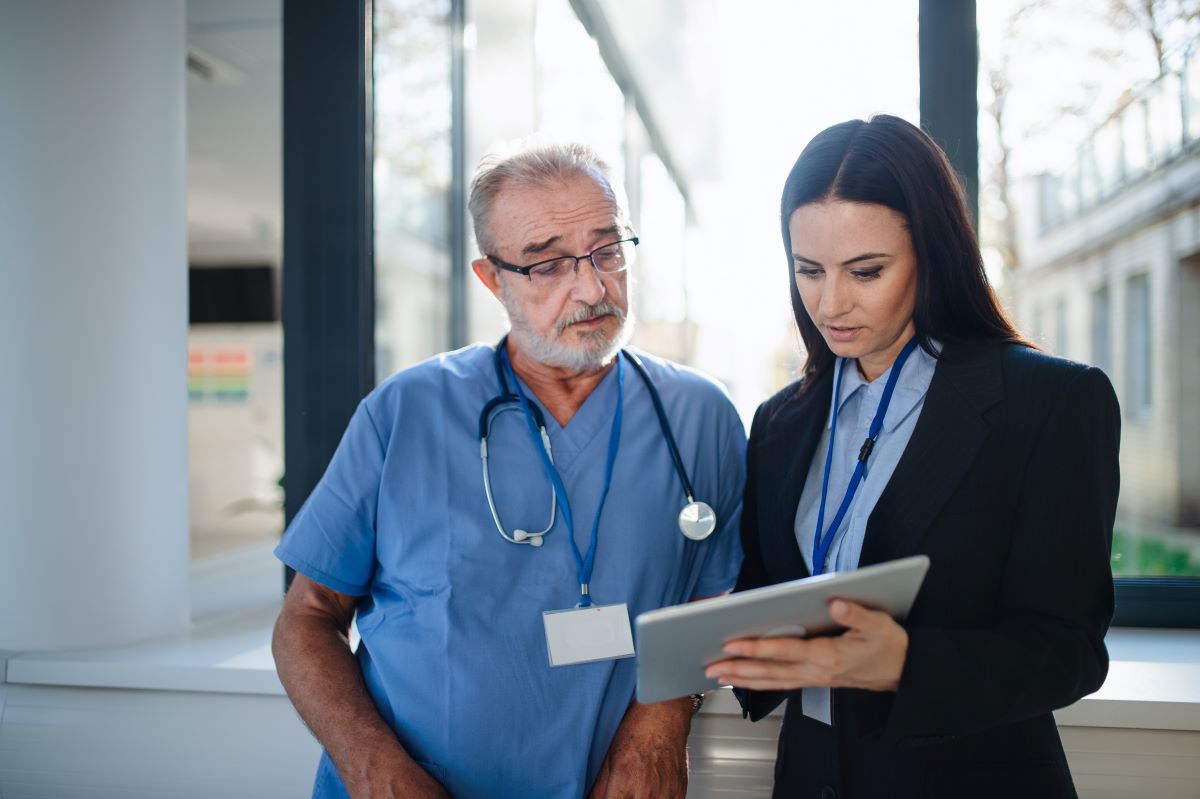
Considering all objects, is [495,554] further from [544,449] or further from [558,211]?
[558,211]

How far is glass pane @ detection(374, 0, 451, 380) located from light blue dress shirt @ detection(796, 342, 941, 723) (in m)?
1.91

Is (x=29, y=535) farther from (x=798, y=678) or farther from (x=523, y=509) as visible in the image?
(x=798, y=678)

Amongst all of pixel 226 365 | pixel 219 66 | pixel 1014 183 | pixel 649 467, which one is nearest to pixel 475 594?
pixel 649 467

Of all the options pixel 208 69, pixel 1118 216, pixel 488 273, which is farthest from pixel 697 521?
pixel 208 69

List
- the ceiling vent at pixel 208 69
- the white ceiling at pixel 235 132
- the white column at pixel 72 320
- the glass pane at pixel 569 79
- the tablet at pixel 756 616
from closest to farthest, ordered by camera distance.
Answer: the tablet at pixel 756 616 < the white column at pixel 72 320 < the white ceiling at pixel 235 132 < the ceiling vent at pixel 208 69 < the glass pane at pixel 569 79

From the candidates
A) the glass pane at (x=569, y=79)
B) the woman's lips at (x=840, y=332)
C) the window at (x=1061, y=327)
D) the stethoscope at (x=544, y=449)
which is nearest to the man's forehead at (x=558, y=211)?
the stethoscope at (x=544, y=449)

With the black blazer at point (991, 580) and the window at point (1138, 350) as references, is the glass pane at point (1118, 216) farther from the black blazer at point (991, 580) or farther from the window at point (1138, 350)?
the black blazer at point (991, 580)

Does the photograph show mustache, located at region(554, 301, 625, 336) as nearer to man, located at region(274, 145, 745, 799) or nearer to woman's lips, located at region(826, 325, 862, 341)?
man, located at region(274, 145, 745, 799)

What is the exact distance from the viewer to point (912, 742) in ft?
3.29

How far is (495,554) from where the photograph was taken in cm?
133

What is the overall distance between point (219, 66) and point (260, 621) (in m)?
2.65

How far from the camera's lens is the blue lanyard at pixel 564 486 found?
1.31 meters

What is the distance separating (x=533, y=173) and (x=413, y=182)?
2.24 metres

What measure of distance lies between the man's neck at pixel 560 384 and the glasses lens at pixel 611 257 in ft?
0.53
